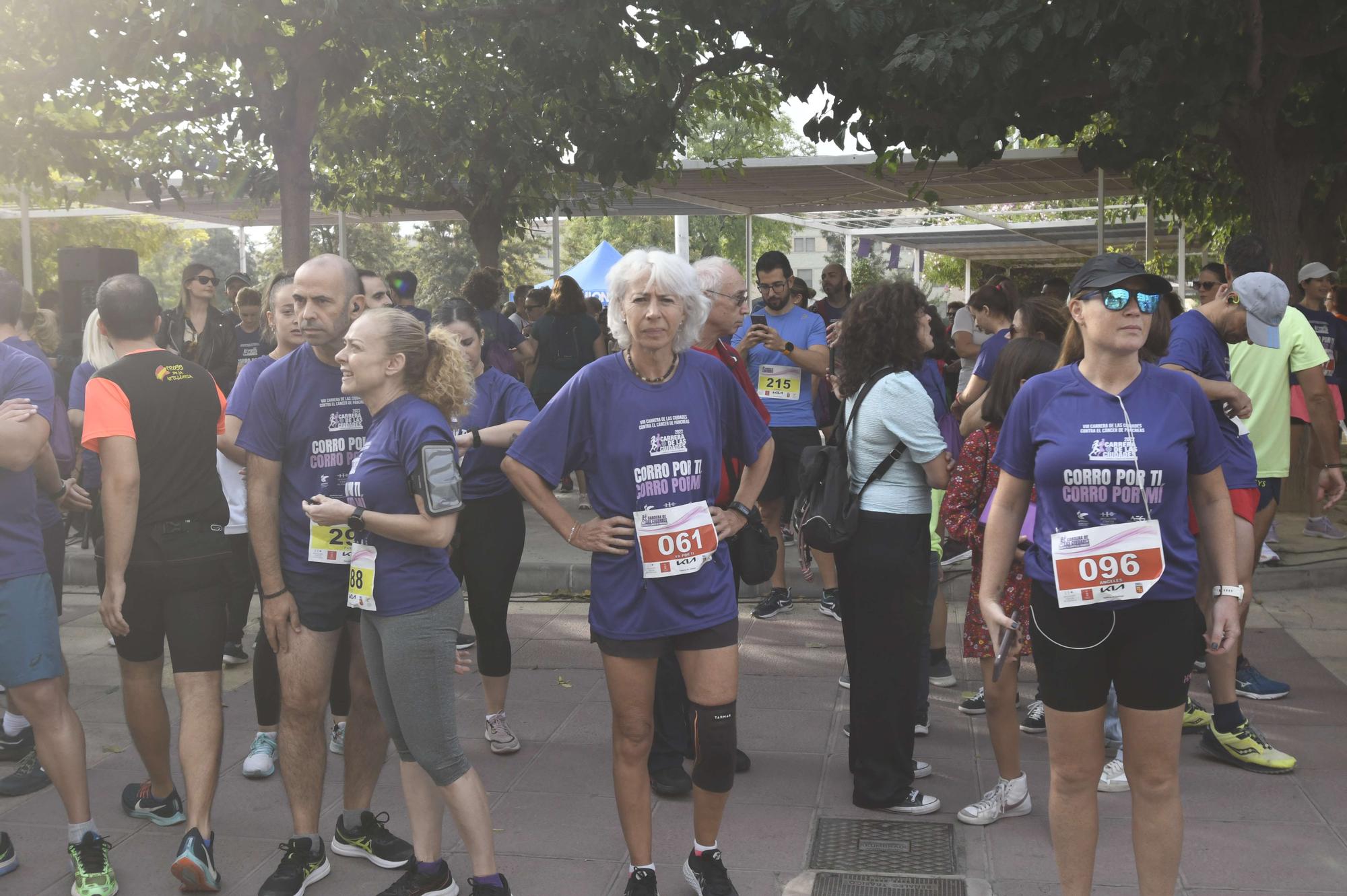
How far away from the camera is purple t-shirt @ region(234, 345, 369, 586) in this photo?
396 cm

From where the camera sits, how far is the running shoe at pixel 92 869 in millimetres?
4039

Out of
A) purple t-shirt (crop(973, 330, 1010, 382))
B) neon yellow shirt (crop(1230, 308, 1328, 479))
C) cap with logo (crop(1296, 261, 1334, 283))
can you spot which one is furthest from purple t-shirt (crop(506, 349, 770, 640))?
cap with logo (crop(1296, 261, 1334, 283))

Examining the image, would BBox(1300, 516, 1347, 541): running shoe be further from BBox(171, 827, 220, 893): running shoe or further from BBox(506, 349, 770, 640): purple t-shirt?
BBox(171, 827, 220, 893): running shoe

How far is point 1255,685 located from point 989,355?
199 cm

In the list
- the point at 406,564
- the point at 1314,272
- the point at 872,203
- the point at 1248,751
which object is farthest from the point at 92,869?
the point at 872,203

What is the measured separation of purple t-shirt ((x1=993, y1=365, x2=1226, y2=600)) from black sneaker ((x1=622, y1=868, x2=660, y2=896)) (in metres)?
1.46

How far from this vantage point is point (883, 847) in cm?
435

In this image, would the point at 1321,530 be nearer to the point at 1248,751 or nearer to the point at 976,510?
the point at 1248,751

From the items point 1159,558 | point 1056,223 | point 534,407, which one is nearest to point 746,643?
point 534,407

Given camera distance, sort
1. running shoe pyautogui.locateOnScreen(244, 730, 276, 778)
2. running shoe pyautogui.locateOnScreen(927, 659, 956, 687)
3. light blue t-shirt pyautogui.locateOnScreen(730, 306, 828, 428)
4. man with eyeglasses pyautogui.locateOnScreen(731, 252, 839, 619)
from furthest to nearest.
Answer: light blue t-shirt pyautogui.locateOnScreen(730, 306, 828, 428) < man with eyeglasses pyautogui.locateOnScreen(731, 252, 839, 619) < running shoe pyautogui.locateOnScreen(927, 659, 956, 687) < running shoe pyautogui.locateOnScreen(244, 730, 276, 778)

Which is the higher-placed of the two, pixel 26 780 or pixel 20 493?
pixel 20 493

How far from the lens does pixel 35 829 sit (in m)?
4.64

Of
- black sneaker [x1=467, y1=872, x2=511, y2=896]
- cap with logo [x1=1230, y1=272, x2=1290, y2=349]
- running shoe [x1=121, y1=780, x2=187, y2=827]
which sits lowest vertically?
running shoe [x1=121, y1=780, x2=187, y2=827]

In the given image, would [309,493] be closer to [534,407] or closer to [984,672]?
[534,407]
